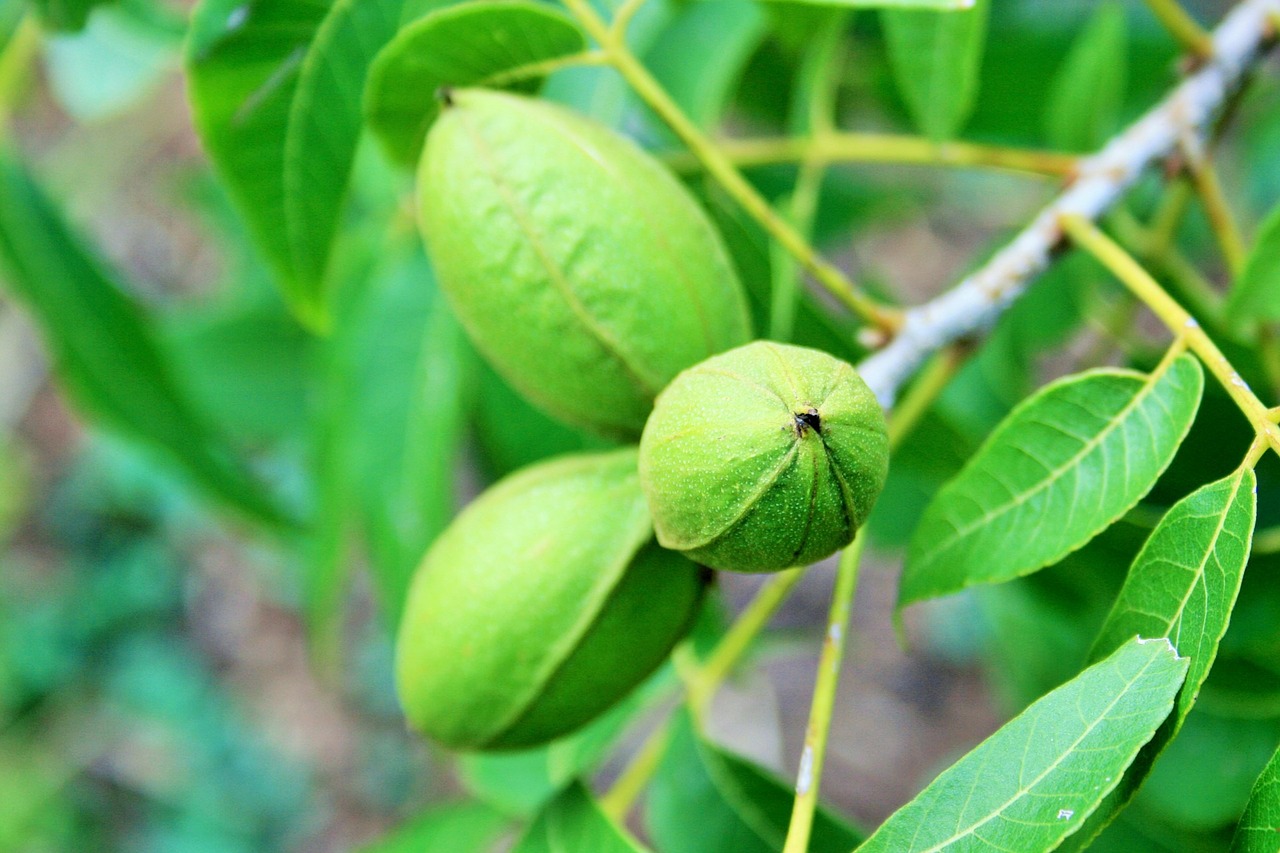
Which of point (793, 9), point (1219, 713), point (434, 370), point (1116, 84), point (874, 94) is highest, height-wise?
point (793, 9)

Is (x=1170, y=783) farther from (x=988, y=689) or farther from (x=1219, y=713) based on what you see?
(x=988, y=689)

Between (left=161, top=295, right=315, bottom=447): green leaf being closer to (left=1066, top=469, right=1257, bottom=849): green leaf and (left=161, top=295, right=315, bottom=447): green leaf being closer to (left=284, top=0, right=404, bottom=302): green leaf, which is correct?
(left=284, top=0, right=404, bottom=302): green leaf

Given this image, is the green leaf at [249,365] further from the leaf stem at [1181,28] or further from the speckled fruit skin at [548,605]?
the leaf stem at [1181,28]

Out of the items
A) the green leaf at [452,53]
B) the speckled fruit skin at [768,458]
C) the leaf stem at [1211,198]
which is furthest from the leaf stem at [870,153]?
the speckled fruit skin at [768,458]

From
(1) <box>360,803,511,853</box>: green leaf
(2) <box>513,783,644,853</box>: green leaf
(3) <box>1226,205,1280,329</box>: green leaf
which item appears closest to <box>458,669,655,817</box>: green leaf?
(1) <box>360,803,511,853</box>: green leaf

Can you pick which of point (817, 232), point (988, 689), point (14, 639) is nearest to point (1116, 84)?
point (817, 232)

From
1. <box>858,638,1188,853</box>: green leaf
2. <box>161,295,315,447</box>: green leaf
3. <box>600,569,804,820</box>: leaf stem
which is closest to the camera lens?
<box>858,638,1188,853</box>: green leaf

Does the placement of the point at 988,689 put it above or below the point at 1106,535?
below
